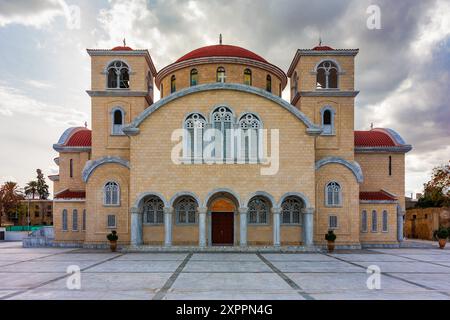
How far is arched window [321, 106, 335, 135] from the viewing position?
29.3 meters

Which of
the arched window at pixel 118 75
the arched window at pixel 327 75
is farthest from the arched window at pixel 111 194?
the arched window at pixel 327 75

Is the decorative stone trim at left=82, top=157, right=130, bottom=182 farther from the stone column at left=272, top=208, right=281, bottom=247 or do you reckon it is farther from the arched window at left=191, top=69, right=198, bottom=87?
the stone column at left=272, top=208, right=281, bottom=247

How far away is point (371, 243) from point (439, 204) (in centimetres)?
2374

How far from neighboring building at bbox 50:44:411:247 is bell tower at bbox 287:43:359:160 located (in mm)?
79

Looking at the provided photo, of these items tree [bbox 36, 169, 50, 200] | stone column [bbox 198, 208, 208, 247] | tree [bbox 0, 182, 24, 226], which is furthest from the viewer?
tree [bbox 36, 169, 50, 200]

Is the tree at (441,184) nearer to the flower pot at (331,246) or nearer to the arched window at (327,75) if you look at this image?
the arched window at (327,75)

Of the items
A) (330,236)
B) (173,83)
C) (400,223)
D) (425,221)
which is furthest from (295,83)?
(425,221)

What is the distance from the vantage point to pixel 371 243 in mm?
29219

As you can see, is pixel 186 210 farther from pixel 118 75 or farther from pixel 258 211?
pixel 118 75

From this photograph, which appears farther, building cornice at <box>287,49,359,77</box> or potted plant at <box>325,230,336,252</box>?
building cornice at <box>287,49,359,77</box>

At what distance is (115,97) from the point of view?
29531mm

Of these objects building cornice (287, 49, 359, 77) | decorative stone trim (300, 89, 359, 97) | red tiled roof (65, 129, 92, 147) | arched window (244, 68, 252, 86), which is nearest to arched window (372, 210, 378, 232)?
decorative stone trim (300, 89, 359, 97)

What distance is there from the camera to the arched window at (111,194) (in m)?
28.0
